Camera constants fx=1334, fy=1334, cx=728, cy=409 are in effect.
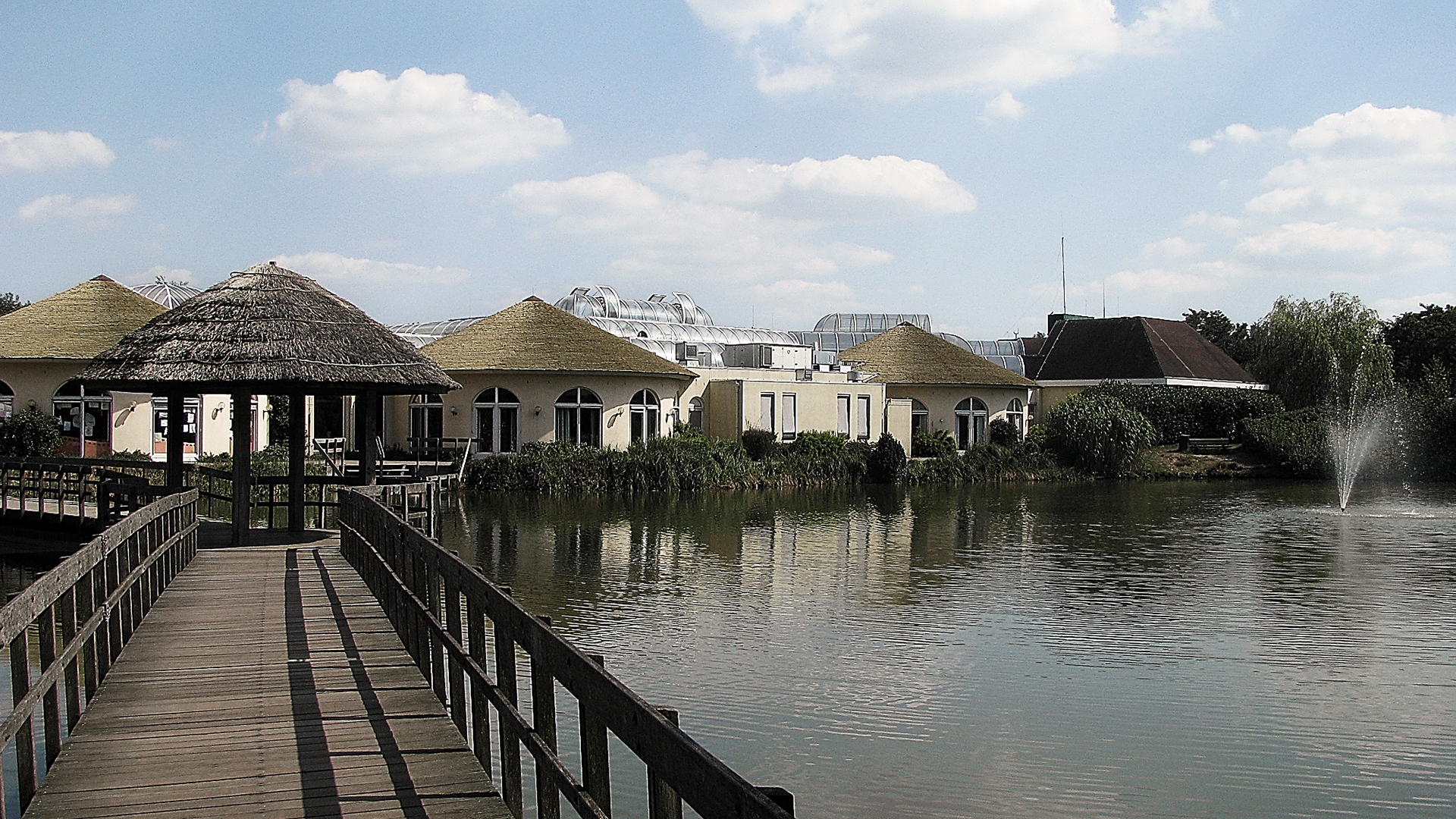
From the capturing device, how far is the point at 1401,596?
57.3 feet

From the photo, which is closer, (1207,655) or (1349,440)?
(1207,655)

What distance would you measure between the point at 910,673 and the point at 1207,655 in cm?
329

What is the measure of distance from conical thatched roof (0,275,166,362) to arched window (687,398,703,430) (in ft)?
53.0

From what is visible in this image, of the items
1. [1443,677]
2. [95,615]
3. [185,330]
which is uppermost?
[185,330]

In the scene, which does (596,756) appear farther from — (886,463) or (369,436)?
(886,463)

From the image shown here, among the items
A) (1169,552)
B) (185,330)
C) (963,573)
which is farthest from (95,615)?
(1169,552)

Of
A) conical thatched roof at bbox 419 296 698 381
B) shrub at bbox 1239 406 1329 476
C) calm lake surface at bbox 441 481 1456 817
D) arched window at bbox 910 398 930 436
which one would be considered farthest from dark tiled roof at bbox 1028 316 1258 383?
calm lake surface at bbox 441 481 1456 817

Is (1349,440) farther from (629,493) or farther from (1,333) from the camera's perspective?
(1,333)

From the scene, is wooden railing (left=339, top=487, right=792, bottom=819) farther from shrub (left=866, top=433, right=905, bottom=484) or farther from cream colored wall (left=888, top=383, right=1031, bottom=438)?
cream colored wall (left=888, top=383, right=1031, bottom=438)

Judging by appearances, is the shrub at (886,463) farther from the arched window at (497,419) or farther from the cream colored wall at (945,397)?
the arched window at (497,419)

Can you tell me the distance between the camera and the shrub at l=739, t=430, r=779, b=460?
4100cm

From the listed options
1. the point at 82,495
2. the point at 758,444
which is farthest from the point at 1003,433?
the point at 82,495

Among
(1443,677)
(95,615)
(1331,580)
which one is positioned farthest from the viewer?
(1331,580)

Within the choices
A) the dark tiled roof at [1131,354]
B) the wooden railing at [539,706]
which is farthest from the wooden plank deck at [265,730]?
the dark tiled roof at [1131,354]
